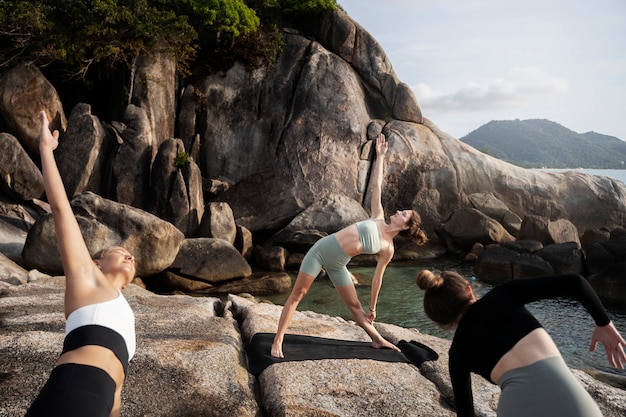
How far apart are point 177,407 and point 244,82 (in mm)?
22234

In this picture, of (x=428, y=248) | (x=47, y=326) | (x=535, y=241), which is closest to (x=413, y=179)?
(x=428, y=248)

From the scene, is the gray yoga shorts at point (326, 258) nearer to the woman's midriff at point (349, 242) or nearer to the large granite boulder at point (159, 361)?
the woman's midriff at point (349, 242)

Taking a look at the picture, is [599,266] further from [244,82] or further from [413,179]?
[244,82]

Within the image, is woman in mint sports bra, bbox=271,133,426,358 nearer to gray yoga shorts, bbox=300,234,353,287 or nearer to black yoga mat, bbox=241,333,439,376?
gray yoga shorts, bbox=300,234,353,287

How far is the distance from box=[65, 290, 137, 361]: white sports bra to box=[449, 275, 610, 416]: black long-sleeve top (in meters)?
1.94

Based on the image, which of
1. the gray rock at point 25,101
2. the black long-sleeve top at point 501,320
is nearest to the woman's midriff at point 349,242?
the black long-sleeve top at point 501,320

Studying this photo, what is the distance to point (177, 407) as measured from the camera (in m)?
3.89

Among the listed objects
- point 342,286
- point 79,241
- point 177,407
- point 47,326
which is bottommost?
point 47,326

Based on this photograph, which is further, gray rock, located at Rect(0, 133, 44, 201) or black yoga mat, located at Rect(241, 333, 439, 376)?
gray rock, located at Rect(0, 133, 44, 201)

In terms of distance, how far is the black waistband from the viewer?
8.06ft

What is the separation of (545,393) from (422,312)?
10.7m

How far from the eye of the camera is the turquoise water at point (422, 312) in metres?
9.94

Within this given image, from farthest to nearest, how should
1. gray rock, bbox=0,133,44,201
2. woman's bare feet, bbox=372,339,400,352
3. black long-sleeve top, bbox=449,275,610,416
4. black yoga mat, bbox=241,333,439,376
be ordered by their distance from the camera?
gray rock, bbox=0,133,44,201 → woman's bare feet, bbox=372,339,400,352 → black yoga mat, bbox=241,333,439,376 → black long-sleeve top, bbox=449,275,610,416

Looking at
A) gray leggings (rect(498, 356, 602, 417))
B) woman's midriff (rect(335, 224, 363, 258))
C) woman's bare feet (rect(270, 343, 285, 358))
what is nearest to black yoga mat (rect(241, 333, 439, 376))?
woman's bare feet (rect(270, 343, 285, 358))
